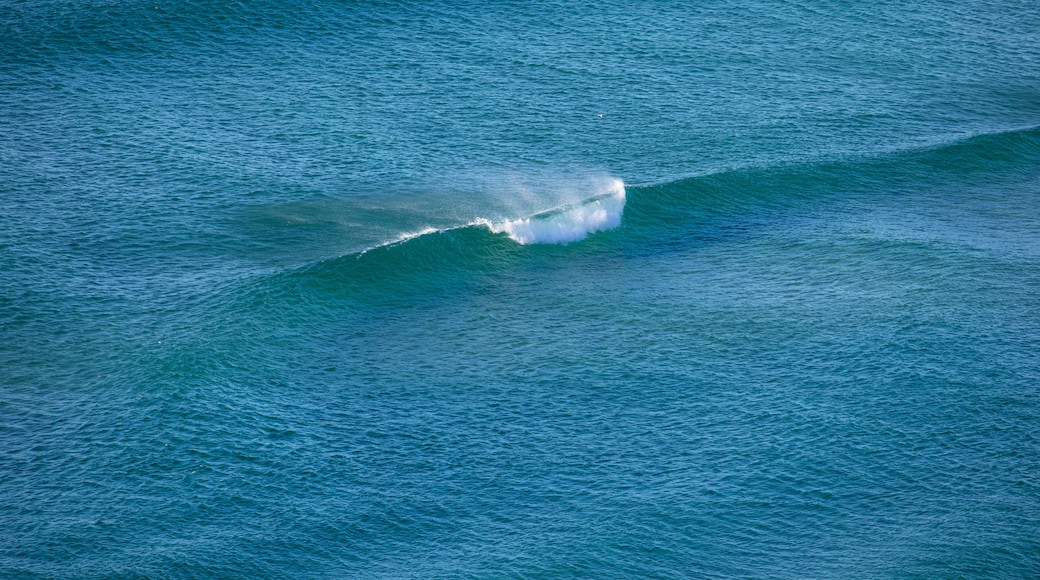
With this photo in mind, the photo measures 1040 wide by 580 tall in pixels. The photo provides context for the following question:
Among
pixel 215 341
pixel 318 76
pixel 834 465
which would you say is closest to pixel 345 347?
pixel 215 341

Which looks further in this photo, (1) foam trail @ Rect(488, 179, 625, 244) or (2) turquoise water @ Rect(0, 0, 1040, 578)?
(1) foam trail @ Rect(488, 179, 625, 244)

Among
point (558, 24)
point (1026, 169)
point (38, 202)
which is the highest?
point (558, 24)

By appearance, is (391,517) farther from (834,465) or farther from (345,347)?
(834,465)

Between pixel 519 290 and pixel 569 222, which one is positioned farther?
pixel 569 222

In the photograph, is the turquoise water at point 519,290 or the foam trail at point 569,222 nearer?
the turquoise water at point 519,290

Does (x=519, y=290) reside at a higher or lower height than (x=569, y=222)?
lower
